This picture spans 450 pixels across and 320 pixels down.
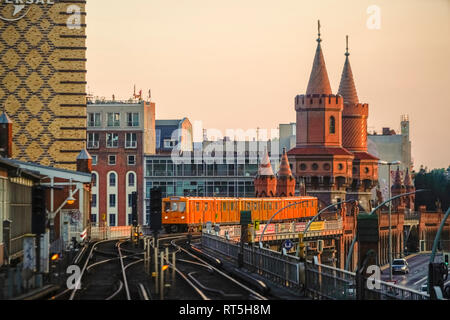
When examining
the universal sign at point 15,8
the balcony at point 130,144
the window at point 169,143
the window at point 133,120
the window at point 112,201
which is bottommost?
the window at point 112,201

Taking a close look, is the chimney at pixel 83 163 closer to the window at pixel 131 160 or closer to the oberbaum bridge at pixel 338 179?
the oberbaum bridge at pixel 338 179

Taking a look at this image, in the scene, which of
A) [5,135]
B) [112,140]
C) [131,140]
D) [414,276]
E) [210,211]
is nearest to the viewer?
[5,135]

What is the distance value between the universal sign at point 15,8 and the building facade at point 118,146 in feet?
198

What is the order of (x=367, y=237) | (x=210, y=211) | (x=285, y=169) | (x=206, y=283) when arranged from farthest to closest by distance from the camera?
(x=285, y=169), (x=210, y=211), (x=206, y=283), (x=367, y=237)

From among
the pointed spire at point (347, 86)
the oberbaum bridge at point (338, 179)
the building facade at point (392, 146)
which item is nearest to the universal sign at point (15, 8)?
the oberbaum bridge at point (338, 179)

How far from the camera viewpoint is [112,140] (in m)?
144

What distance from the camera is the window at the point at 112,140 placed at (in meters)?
144

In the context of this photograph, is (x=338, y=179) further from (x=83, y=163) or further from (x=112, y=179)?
(x=83, y=163)

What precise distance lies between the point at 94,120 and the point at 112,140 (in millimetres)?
3780

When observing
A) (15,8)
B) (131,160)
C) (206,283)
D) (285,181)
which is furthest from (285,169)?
(206,283)

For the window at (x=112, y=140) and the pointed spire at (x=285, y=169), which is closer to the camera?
the pointed spire at (x=285, y=169)
